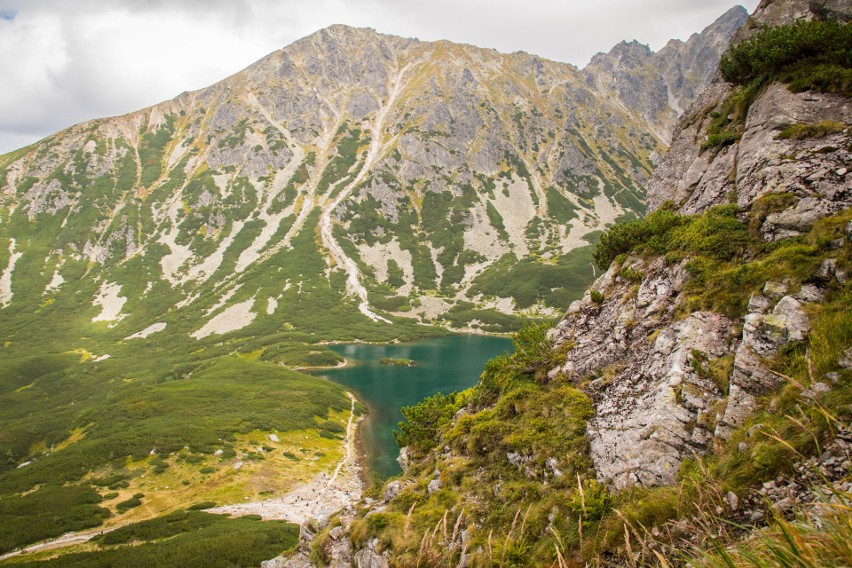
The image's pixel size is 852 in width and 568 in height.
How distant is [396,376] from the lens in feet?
333

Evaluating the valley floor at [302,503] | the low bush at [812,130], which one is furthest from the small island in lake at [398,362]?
the low bush at [812,130]

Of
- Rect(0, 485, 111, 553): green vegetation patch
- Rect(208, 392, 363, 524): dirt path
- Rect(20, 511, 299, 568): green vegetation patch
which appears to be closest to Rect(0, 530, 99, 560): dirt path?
Rect(0, 485, 111, 553): green vegetation patch

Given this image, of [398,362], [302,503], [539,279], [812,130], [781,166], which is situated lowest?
[398,362]

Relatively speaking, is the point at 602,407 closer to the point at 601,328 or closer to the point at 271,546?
the point at 601,328

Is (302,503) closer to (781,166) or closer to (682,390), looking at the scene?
(682,390)

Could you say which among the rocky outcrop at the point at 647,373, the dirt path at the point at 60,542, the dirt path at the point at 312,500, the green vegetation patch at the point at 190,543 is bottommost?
the dirt path at the point at 312,500

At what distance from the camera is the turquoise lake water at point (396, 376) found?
68.6m

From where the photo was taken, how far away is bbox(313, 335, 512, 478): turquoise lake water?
68562 mm

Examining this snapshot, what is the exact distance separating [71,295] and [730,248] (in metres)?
206

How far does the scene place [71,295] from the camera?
6348 inches

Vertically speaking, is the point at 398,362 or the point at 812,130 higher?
the point at 812,130

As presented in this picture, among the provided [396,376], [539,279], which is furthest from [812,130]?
[539,279]

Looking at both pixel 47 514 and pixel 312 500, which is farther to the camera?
pixel 312 500

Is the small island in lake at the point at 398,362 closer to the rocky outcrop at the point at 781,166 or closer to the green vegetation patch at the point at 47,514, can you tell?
the green vegetation patch at the point at 47,514
